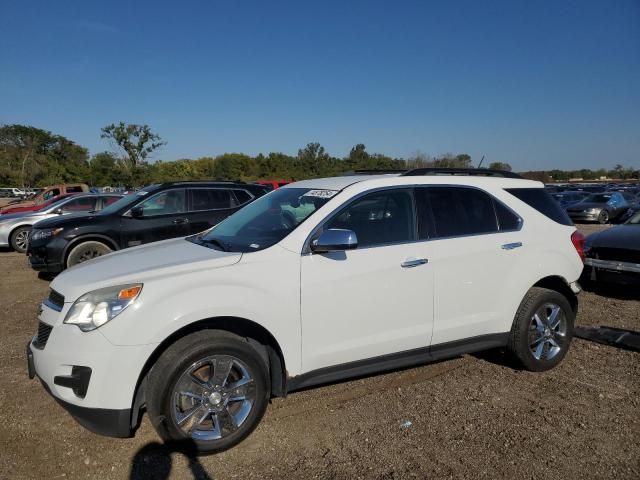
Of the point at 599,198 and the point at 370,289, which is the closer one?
the point at 370,289

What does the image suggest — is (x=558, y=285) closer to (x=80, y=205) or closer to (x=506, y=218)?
(x=506, y=218)

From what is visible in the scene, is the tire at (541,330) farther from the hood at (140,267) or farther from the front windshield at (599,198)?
the front windshield at (599,198)

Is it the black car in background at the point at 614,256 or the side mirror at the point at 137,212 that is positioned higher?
the side mirror at the point at 137,212

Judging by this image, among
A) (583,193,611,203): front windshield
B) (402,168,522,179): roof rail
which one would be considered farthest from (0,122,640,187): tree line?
(402,168,522,179): roof rail

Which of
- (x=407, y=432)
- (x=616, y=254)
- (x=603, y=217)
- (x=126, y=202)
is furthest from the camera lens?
(x=603, y=217)

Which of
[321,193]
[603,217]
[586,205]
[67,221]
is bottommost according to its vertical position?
[603,217]

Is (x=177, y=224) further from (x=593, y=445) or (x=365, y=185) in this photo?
(x=593, y=445)

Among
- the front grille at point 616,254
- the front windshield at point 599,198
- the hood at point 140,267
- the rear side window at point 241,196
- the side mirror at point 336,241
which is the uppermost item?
the rear side window at point 241,196

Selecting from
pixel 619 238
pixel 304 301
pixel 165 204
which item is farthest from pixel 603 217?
pixel 304 301

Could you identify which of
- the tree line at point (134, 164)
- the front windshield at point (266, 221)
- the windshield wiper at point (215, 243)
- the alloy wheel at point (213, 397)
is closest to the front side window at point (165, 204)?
the front windshield at point (266, 221)

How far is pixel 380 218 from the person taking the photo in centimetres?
374

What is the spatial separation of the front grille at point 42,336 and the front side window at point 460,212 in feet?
9.24

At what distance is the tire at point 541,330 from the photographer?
417 centimetres

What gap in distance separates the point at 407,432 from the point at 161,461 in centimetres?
165
